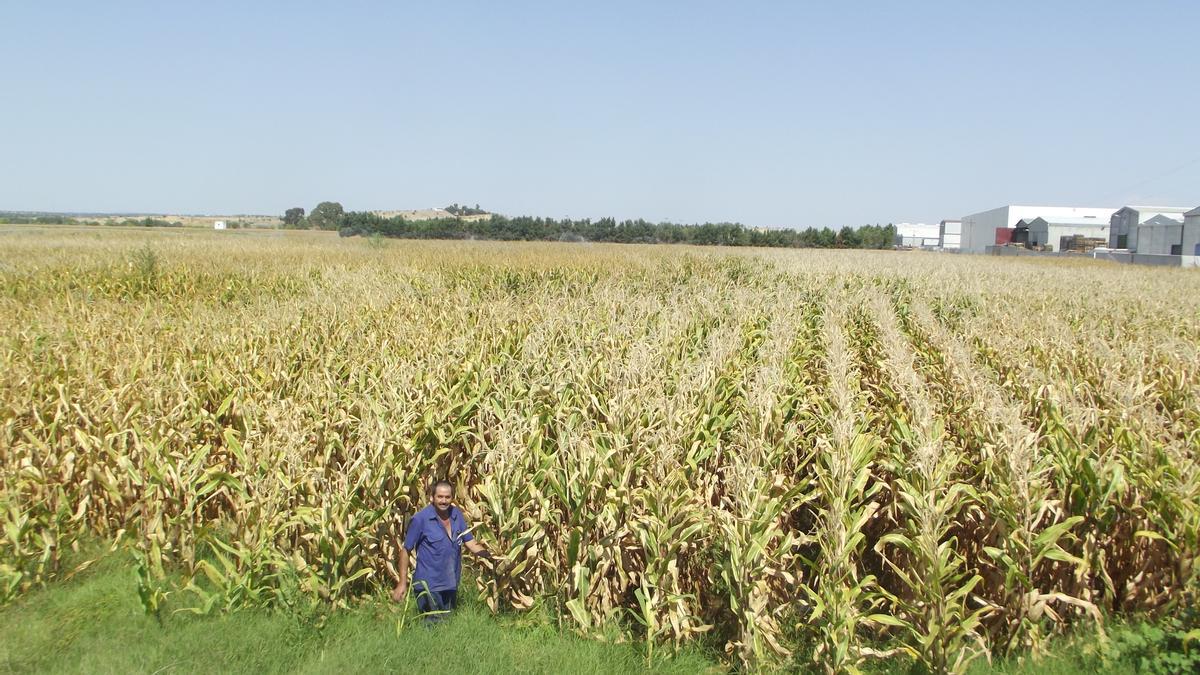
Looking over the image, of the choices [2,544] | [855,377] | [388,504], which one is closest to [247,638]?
[388,504]

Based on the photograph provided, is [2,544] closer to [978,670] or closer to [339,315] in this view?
[339,315]

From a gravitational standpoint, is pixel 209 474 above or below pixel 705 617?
above

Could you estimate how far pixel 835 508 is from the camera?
11.5 feet

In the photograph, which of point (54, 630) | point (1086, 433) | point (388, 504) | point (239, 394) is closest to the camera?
point (54, 630)

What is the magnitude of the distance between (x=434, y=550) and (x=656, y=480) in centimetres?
140

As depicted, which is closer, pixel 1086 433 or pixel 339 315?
pixel 1086 433

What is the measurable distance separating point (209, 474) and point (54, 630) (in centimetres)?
107

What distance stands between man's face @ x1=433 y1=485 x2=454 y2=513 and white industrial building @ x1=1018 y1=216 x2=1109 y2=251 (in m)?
68.0

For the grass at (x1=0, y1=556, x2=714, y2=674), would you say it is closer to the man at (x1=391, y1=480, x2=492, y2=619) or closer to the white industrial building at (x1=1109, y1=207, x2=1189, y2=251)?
the man at (x1=391, y1=480, x2=492, y2=619)

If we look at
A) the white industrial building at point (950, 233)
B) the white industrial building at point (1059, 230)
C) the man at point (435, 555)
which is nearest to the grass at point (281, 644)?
the man at point (435, 555)

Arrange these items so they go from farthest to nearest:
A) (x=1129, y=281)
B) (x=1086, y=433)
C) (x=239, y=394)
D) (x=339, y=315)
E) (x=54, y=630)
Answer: (x=1129, y=281)
(x=339, y=315)
(x=239, y=394)
(x=1086, y=433)
(x=54, y=630)

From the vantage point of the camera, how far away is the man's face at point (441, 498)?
397 cm

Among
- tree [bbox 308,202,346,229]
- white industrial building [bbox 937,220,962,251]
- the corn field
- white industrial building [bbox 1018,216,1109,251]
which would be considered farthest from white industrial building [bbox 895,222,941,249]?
the corn field

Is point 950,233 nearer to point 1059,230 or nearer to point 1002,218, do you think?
point 1002,218
